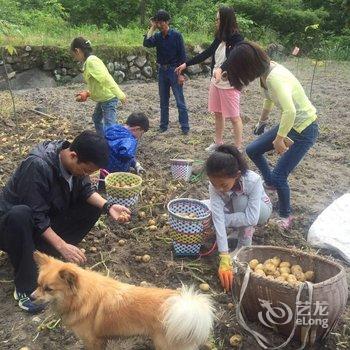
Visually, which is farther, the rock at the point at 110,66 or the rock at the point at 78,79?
the rock at the point at 110,66

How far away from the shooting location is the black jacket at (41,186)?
3090 mm

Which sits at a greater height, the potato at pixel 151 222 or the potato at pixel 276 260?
the potato at pixel 276 260

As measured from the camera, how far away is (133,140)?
5.10 meters

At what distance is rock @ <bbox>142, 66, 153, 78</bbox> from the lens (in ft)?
37.4

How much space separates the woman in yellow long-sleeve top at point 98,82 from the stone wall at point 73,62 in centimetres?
335

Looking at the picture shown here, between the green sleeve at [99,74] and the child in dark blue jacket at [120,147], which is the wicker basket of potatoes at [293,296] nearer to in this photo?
the child in dark blue jacket at [120,147]

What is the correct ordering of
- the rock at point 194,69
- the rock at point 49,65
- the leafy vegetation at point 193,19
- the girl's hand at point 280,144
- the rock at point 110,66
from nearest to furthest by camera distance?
the girl's hand at point 280,144
the rock at point 49,65
the rock at point 110,66
the rock at point 194,69
the leafy vegetation at point 193,19

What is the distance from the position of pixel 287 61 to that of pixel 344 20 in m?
7.45

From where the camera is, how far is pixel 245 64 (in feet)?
12.1

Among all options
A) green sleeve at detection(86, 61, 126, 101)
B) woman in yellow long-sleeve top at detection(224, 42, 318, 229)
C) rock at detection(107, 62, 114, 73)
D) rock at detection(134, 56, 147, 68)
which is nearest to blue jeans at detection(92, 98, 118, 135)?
green sleeve at detection(86, 61, 126, 101)

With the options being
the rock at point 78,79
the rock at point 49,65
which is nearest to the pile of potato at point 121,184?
the rock at point 49,65

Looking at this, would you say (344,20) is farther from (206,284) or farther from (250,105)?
(206,284)

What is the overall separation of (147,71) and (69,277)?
9.54 m

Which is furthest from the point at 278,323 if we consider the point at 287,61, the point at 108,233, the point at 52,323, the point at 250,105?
the point at 287,61
